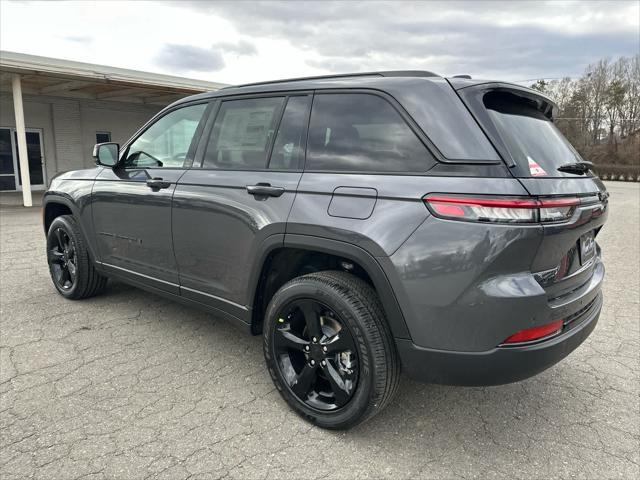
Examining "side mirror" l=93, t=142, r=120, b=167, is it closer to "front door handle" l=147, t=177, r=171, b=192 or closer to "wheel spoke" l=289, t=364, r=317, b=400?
"front door handle" l=147, t=177, r=171, b=192

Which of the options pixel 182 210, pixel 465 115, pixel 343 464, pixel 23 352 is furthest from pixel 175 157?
pixel 343 464

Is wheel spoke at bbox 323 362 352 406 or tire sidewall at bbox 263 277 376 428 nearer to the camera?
tire sidewall at bbox 263 277 376 428

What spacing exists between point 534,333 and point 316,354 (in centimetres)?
109

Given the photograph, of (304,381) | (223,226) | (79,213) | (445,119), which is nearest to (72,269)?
(79,213)

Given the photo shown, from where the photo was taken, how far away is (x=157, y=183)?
337 centimetres

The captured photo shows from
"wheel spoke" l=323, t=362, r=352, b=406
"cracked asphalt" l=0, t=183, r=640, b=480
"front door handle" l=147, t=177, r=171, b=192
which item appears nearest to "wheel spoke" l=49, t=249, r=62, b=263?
"cracked asphalt" l=0, t=183, r=640, b=480

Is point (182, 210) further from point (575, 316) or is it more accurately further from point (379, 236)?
point (575, 316)

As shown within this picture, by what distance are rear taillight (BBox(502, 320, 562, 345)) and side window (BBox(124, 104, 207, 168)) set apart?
8.10 feet

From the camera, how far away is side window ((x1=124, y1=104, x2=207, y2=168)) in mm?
3412

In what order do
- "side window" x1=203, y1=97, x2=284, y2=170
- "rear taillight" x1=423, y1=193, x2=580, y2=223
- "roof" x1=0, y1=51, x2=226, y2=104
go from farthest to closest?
"roof" x1=0, y1=51, x2=226, y2=104 < "side window" x1=203, y1=97, x2=284, y2=170 < "rear taillight" x1=423, y1=193, x2=580, y2=223

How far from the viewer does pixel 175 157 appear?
346 cm

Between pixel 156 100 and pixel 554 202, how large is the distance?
18239mm

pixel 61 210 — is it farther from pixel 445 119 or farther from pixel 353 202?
pixel 445 119

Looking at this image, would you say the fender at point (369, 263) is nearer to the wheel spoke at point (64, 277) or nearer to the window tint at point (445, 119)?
the window tint at point (445, 119)
